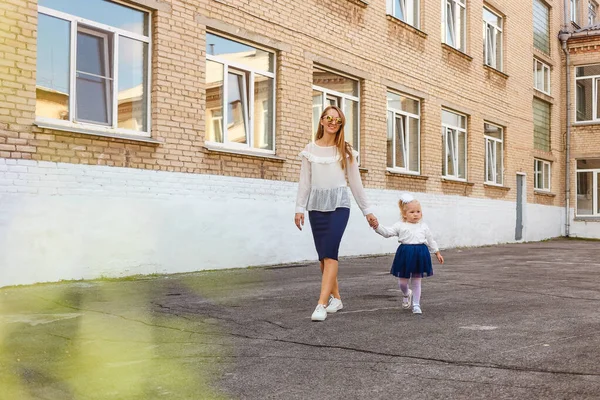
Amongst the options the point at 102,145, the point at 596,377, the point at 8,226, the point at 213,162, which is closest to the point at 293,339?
the point at 596,377

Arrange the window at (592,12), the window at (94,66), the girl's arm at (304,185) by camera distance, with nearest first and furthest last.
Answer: the girl's arm at (304,185) < the window at (94,66) < the window at (592,12)

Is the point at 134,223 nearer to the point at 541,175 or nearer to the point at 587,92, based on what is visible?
the point at 541,175

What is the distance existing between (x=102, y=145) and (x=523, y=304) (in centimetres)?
533

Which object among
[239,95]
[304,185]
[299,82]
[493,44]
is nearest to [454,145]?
[493,44]

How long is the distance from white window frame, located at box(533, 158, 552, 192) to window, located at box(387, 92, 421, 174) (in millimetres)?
8685

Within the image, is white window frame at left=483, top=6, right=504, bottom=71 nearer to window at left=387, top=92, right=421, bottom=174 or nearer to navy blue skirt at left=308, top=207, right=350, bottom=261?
window at left=387, top=92, right=421, bottom=174

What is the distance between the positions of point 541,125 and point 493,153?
4.52 m

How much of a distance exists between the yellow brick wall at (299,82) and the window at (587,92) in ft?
16.5

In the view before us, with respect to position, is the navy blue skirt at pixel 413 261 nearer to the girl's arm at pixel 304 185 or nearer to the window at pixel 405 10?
the girl's arm at pixel 304 185

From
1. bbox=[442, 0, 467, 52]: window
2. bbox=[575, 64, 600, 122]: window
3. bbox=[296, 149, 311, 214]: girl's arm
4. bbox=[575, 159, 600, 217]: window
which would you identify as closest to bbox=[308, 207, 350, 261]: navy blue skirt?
bbox=[296, 149, 311, 214]: girl's arm

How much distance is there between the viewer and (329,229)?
6133 mm

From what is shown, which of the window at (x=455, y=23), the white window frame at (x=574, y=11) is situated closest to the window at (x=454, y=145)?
the window at (x=455, y=23)

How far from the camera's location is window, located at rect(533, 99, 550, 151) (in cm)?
2398

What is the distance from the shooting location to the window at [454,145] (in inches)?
711
